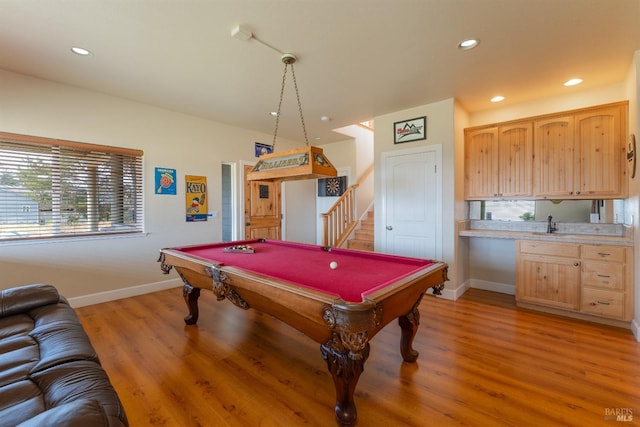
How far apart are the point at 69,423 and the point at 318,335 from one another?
1156mm

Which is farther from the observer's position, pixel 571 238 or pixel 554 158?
pixel 554 158

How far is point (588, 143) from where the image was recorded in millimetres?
3254

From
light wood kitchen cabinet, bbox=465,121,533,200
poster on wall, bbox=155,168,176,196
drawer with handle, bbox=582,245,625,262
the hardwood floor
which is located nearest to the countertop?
drawer with handle, bbox=582,245,625,262

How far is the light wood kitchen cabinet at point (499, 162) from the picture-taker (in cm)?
365

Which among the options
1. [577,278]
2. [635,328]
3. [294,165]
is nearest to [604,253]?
[577,278]

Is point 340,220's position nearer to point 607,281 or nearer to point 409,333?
point 409,333

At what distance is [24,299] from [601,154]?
5.51 m

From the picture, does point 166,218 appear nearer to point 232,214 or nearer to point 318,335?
point 232,214

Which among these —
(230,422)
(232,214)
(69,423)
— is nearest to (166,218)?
(232,214)

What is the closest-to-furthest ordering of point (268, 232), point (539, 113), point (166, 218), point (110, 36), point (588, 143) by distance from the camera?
1. point (110, 36)
2. point (588, 143)
3. point (539, 113)
4. point (166, 218)
5. point (268, 232)

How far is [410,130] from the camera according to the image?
412 centimetres

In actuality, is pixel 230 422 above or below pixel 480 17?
below

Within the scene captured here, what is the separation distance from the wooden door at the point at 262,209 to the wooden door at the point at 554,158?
13.4 ft

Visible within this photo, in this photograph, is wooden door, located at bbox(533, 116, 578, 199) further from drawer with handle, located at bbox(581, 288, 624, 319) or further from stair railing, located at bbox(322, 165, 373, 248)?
stair railing, located at bbox(322, 165, 373, 248)
